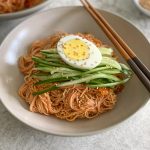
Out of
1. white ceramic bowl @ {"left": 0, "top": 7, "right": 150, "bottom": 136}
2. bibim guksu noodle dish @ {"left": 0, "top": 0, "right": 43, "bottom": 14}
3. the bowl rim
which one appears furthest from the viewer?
bibim guksu noodle dish @ {"left": 0, "top": 0, "right": 43, "bottom": 14}

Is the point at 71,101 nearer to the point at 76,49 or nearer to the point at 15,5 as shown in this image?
the point at 76,49

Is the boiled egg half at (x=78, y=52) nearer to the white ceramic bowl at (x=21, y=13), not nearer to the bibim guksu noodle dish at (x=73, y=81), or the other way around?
the bibim guksu noodle dish at (x=73, y=81)

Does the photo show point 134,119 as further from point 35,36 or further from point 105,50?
point 35,36

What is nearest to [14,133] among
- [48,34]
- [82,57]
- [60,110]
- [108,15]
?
[60,110]

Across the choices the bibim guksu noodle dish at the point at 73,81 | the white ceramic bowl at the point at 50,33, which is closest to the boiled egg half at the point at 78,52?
the bibim guksu noodle dish at the point at 73,81

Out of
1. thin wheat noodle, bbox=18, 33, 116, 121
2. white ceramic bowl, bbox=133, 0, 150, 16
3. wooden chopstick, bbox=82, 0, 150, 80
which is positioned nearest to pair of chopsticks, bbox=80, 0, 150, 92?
wooden chopstick, bbox=82, 0, 150, 80

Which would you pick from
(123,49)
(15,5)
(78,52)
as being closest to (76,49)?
(78,52)

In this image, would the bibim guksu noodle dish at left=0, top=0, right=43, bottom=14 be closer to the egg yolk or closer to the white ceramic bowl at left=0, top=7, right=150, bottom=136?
the white ceramic bowl at left=0, top=7, right=150, bottom=136
